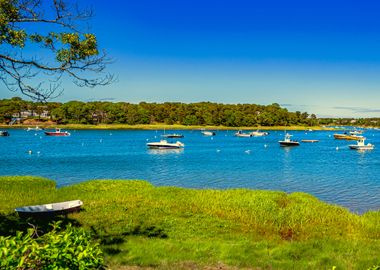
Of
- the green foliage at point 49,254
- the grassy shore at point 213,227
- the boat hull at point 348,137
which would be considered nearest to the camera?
the green foliage at point 49,254

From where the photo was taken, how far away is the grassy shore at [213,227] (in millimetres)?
15914

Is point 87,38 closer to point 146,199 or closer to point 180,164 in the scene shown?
point 146,199

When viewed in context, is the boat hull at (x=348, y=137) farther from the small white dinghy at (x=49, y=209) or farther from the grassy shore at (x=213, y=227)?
the small white dinghy at (x=49, y=209)

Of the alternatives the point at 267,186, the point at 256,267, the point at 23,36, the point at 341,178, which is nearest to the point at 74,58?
the point at 23,36

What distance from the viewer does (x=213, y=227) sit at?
2192 centimetres

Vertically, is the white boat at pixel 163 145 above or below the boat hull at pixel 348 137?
above

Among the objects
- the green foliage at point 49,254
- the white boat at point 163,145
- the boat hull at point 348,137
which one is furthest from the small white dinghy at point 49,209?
the boat hull at point 348,137

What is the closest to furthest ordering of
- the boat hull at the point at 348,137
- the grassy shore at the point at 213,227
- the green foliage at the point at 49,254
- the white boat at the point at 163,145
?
1. the green foliage at the point at 49,254
2. the grassy shore at the point at 213,227
3. the white boat at the point at 163,145
4. the boat hull at the point at 348,137

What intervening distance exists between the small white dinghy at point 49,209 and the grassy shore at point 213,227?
567 mm

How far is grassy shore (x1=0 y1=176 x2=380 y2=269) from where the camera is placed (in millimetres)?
15914

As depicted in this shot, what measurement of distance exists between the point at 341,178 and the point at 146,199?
38775 millimetres

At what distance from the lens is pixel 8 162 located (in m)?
76.4

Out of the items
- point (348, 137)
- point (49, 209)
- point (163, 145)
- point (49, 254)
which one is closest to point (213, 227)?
point (49, 209)

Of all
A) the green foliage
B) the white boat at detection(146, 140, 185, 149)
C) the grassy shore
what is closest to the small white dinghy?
the grassy shore
